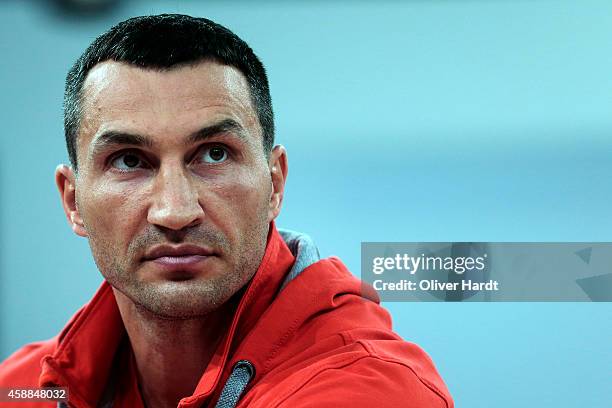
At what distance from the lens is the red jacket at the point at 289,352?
3.63 ft

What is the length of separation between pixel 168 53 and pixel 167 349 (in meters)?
0.47

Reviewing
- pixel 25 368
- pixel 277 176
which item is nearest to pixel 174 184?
pixel 277 176

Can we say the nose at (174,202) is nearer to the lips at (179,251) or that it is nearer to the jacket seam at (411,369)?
the lips at (179,251)

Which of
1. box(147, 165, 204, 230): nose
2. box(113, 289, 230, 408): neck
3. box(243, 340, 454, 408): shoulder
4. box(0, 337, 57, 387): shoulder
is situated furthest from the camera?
box(0, 337, 57, 387): shoulder

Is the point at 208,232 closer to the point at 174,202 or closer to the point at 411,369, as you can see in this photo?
the point at 174,202

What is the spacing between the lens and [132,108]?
1246 millimetres

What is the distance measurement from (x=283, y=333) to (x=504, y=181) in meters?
0.80

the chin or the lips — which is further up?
the lips

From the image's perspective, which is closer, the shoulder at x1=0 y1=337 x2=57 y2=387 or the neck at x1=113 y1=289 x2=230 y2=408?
the neck at x1=113 y1=289 x2=230 y2=408

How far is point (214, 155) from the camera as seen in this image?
126 cm

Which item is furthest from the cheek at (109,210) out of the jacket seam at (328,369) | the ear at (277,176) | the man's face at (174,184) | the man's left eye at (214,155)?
the jacket seam at (328,369)

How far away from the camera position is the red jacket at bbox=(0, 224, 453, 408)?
3.63 feet

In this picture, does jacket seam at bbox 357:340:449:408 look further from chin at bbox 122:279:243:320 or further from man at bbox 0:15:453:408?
chin at bbox 122:279:243:320

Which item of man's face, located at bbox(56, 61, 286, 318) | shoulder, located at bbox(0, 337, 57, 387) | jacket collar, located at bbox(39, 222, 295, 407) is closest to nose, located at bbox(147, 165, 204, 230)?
man's face, located at bbox(56, 61, 286, 318)
